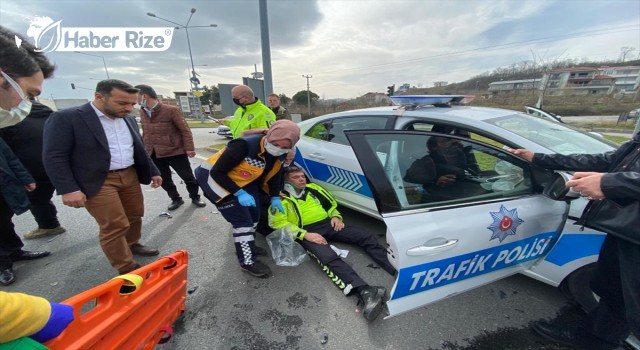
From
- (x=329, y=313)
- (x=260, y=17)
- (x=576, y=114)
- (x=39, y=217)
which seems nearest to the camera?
(x=329, y=313)

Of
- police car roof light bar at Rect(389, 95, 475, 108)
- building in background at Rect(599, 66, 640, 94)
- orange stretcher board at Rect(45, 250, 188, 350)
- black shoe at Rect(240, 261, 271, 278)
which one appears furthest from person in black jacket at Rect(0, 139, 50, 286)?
building in background at Rect(599, 66, 640, 94)

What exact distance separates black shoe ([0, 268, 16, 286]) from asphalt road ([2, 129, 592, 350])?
0.06 metres

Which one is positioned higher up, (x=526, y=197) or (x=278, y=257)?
(x=526, y=197)

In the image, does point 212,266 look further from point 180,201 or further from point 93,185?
point 180,201

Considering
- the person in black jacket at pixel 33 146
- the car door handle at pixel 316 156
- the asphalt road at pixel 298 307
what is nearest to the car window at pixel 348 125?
the car door handle at pixel 316 156

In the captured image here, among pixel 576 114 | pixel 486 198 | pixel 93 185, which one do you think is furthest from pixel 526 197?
pixel 576 114

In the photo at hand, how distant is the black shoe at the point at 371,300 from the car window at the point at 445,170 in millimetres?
806

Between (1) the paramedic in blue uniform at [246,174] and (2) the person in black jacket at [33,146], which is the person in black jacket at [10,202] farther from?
(1) the paramedic in blue uniform at [246,174]

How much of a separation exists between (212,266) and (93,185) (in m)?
1.14

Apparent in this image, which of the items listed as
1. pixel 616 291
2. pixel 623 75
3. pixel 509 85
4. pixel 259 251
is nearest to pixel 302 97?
pixel 509 85

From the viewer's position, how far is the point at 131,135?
7.25ft

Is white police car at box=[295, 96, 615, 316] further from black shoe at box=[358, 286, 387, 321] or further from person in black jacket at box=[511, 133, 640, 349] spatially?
black shoe at box=[358, 286, 387, 321]

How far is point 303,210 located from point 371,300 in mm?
1076

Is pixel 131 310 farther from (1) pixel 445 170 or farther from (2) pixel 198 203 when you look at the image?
(2) pixel 198 203
